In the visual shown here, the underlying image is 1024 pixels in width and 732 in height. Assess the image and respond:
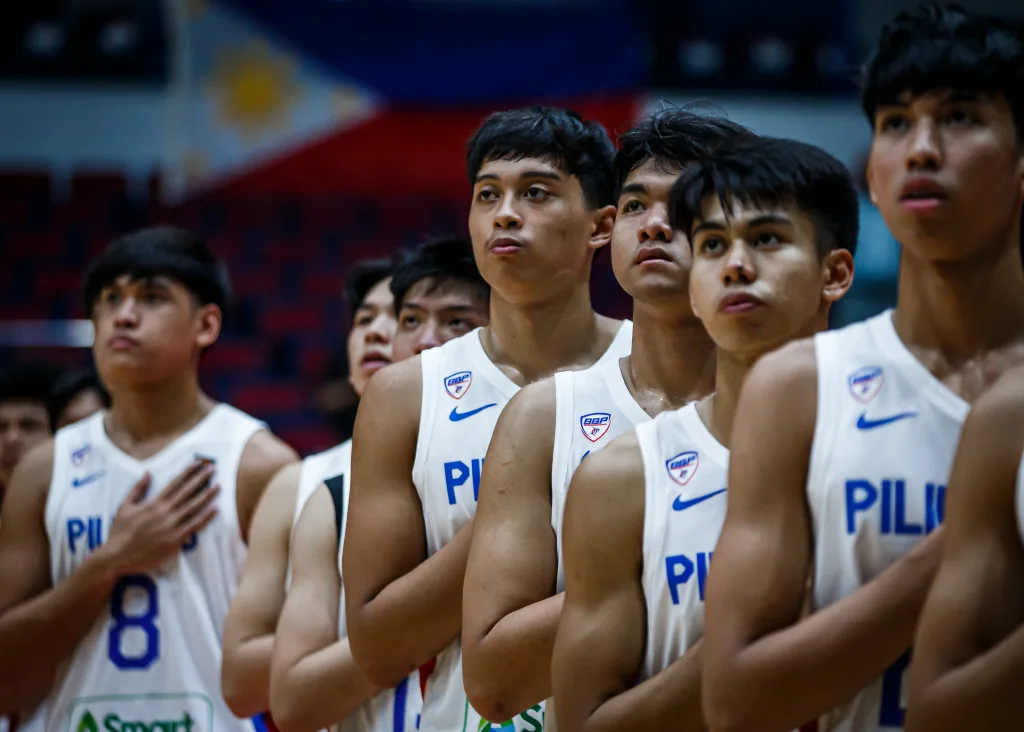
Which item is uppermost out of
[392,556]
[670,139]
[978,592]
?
[670,139]

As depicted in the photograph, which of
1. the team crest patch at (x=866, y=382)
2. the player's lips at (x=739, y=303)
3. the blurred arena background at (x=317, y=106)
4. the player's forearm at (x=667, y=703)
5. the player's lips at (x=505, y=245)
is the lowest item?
the player's forearm at (x=667, y=703)

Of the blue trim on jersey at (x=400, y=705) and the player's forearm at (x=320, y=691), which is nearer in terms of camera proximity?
the player's forearm at (x=320, y=691)

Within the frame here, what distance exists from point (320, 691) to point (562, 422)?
127 cm

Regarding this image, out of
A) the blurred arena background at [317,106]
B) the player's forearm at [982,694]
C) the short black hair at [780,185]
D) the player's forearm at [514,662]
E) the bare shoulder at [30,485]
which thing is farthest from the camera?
the blurred arena background at [317,106]

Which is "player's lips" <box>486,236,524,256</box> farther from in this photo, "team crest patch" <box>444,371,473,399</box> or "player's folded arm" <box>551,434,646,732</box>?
"player's folded arm" <box>551,434,646,732</box>

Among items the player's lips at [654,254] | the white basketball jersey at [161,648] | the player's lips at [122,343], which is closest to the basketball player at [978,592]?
the player's lips at [654,254]

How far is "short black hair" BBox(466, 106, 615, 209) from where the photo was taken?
4.03 metres

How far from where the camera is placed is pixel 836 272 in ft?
9.98

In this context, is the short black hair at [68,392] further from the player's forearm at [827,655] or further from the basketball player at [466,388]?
the player's forearm at [827,655]

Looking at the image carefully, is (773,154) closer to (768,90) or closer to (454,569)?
(454,569)

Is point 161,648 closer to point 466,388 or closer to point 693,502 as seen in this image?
point 466,388

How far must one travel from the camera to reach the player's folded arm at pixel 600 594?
2.94 meters

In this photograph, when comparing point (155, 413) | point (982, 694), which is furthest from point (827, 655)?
point (155, 413)

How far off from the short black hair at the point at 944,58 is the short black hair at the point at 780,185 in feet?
0.71
